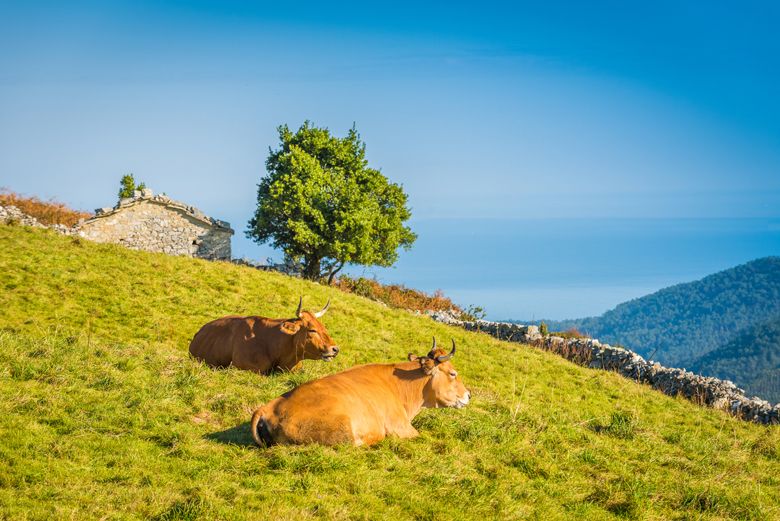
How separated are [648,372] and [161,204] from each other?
102ft

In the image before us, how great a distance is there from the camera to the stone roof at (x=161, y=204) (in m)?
41.6

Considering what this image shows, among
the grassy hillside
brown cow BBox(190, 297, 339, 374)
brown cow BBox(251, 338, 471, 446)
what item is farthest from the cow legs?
brown cow BBox(190, 297, 339, 374)

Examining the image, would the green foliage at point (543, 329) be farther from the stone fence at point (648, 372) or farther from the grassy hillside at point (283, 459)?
the grassy hillside at point (283, 459)

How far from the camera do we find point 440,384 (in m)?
11.4

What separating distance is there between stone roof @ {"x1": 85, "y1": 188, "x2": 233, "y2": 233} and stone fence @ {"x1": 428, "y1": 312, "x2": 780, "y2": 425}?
1858cm

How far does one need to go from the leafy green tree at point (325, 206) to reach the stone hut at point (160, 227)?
10.8ft

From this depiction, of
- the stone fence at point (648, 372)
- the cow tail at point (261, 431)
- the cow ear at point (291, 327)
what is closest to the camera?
the cow tail at point (261, 431)

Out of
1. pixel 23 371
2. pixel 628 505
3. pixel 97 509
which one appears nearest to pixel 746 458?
pixel 628 505

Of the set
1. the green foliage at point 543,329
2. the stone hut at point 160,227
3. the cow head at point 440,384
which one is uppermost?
the stone hut at point 160,227

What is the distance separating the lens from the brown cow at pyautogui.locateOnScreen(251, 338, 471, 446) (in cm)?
905

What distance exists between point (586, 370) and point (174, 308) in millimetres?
14954

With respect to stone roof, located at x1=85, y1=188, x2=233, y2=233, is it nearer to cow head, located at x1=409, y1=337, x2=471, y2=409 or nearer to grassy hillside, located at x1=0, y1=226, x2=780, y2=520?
grassy hillside, located at x1=0, y1=226, x2=780, y2=520

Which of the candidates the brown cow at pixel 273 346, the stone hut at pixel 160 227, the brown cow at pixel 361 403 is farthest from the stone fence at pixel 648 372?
the stone hut at pixel 160 227

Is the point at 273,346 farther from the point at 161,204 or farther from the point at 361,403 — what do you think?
the point at 161,204
